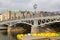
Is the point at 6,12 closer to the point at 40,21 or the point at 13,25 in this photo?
the point at 13,25

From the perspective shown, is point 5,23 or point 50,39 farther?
point 5,23

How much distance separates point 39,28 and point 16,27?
21.2 metres

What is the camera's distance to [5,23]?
316 ft

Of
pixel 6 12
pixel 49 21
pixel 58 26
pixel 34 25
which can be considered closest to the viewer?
pixel 49 21

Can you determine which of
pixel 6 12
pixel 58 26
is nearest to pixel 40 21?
pixel 58 26

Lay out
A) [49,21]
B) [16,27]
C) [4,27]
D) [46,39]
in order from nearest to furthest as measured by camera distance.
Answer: [46,39] → [49,21] → [16,27] → [4,27]

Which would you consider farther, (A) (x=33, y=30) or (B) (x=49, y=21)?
(A) (x=33, y=30)

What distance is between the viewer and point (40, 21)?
75.3 metres

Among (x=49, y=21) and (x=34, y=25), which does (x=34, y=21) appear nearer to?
(x=34, y=25)

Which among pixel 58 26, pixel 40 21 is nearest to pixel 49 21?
pixel 40 21

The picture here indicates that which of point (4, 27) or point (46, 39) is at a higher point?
point (46, 39)

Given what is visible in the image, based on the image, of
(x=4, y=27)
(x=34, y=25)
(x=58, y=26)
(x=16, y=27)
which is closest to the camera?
(x=34, y=25)

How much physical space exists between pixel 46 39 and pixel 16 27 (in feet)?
185

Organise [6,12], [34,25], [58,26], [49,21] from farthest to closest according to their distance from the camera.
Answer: [6,12], [58,26], [34,25], [49,21]
